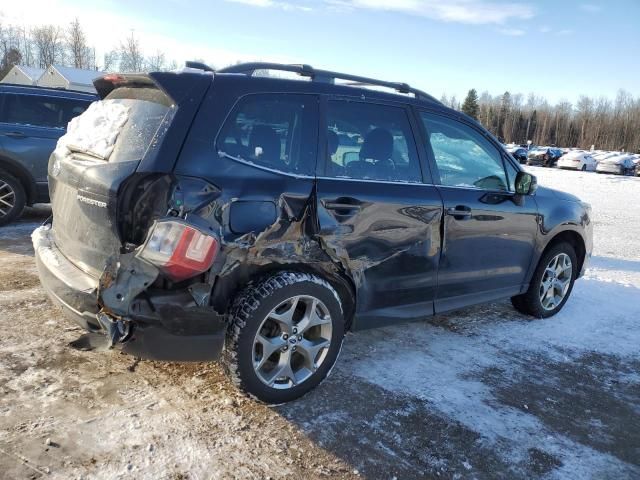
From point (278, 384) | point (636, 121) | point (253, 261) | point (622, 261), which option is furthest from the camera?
point (636, 121)

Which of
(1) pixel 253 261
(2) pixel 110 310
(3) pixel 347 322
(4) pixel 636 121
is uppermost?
(4) pixel 636 121

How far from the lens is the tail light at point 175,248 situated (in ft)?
8.53

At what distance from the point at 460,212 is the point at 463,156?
0.52 metres

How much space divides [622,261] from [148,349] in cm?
725

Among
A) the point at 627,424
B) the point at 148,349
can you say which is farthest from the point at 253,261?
the point at 627,424

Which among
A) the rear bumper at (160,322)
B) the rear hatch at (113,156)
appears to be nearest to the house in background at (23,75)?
the rear hatch at (113,156)

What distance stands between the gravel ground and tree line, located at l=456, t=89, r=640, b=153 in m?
70.3

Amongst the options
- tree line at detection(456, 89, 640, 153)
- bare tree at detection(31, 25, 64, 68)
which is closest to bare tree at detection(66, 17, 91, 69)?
bare tree at detection(31, 25, 64, 68)

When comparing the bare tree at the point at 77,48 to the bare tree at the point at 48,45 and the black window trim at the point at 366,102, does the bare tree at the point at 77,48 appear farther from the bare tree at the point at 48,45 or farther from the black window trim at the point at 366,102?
the black window trim at the point at 366,102

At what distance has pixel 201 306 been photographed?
2.74 meters

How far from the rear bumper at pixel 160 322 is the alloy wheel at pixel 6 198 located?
4.82m

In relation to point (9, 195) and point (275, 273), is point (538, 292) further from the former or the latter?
point (9, 195)

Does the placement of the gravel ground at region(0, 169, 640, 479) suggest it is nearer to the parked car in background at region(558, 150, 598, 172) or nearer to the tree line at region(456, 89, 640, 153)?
the parked car in background at region(558, 150, 598, 172)

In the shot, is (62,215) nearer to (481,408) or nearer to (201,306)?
(201,306)
